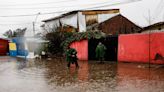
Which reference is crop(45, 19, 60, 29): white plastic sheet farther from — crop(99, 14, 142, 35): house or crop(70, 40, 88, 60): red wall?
crop(70, 40, 88, 60): red wall

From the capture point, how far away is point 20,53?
5141 centimetres

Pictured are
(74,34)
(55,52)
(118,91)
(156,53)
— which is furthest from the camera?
(55,52)

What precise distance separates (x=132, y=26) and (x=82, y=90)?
35.7 meters

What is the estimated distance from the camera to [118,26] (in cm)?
4753

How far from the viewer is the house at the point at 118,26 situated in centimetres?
4656

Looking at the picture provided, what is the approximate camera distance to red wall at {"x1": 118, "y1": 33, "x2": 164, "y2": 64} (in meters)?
25.1

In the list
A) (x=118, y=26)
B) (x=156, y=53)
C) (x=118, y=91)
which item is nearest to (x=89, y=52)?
(x=156, y=53)

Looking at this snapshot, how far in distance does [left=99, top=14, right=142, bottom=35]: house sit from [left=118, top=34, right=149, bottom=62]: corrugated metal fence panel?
1642 cm

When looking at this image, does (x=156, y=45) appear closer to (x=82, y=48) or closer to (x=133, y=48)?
(x=133, y=48)

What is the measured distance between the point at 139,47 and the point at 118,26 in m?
20.6

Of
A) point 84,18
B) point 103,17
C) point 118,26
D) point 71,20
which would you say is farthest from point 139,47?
point 71,20

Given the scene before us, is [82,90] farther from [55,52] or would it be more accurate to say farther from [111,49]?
[55,52]

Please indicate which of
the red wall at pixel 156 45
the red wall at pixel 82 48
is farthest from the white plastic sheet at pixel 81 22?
the red wall at pixel 156 45

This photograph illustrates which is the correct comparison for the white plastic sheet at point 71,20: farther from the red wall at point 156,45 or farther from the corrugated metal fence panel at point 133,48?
the red wall at point 156,45
